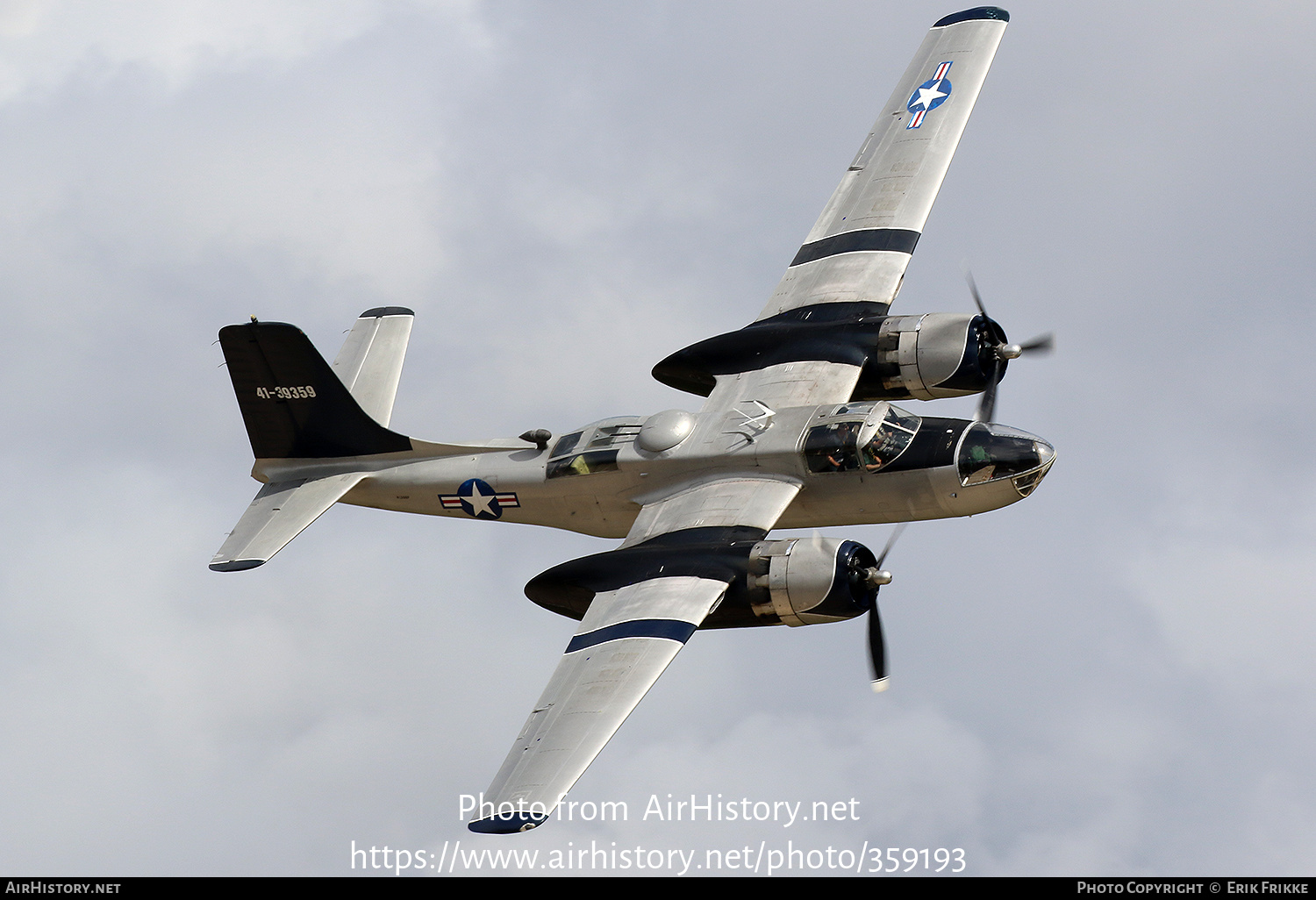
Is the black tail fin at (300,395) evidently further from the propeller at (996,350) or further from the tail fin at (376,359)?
the propeller at (996,350)

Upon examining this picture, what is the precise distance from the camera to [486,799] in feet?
98.4

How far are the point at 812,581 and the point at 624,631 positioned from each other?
341 cm

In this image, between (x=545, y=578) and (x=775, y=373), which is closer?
(x=545, y=578)

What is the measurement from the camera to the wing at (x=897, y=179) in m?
41.2

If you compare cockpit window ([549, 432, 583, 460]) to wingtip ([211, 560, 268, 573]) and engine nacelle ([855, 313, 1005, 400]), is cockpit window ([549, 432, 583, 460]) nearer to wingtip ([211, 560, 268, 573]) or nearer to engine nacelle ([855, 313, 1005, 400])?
engine nacelle ([855, 313, 1005, 400])

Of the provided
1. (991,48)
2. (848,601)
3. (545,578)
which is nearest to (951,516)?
(848,601)

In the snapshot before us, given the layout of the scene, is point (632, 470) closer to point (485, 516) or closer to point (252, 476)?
point (485, 516)

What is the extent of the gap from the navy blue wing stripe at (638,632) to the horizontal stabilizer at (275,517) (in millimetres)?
7815

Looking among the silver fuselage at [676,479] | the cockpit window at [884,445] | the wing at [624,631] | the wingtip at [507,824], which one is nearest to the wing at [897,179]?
the silver fuselage at [676,479]

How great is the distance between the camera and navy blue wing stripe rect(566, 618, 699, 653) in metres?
32.5

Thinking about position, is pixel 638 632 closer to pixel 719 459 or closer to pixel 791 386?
pixel 719 459

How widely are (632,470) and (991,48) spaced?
15.7 m

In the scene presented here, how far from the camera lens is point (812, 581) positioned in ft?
108

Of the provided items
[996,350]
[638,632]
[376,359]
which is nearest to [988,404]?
[996,350]
